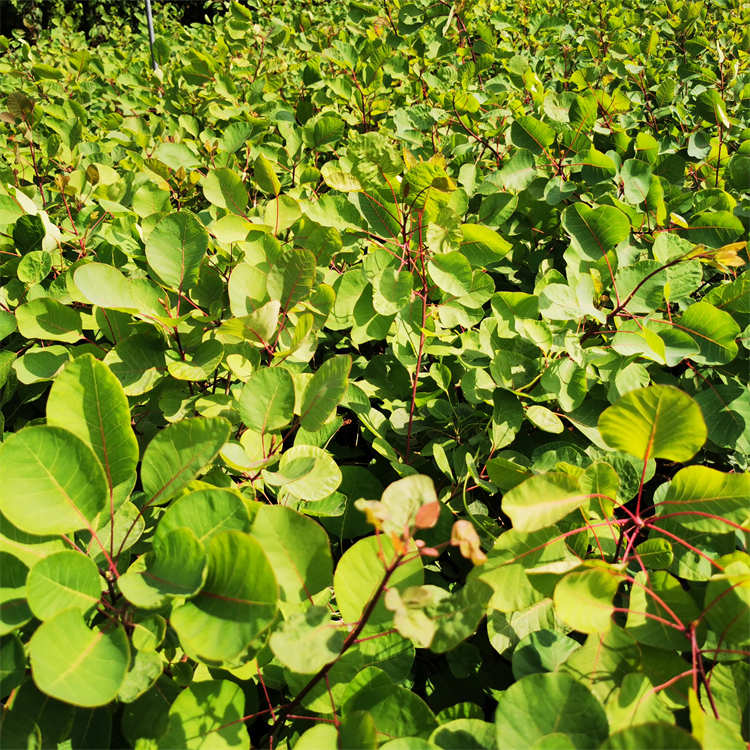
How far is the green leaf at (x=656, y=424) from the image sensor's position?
701mm

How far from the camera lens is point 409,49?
237cm

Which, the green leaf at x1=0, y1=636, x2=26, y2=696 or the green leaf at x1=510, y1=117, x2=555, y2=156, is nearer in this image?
the green leaf at x1=0, y1=636, x2=26, y2=696

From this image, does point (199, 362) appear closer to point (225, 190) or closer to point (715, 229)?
point (225, 190)

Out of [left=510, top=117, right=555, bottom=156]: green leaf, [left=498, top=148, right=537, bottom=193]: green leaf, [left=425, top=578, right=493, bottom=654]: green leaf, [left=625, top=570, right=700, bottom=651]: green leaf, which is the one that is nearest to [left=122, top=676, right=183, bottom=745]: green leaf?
[left=425, top=578, right=493, bottom=654]: green leaf

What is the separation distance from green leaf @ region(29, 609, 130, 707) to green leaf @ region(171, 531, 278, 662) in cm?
7

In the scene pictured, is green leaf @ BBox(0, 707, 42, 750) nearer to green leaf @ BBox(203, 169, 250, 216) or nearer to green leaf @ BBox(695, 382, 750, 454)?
green leaf @ BBox(203, 169, 250, 216)

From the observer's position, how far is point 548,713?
2.07 feet

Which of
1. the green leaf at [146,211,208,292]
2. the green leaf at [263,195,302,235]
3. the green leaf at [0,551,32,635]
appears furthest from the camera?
the green leaf at [263,195,302,235]

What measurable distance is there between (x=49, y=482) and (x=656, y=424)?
0.74m

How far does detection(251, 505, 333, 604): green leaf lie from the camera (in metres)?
0.67

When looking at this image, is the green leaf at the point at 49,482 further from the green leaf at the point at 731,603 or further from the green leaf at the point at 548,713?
the green leaf at the point at 731,603

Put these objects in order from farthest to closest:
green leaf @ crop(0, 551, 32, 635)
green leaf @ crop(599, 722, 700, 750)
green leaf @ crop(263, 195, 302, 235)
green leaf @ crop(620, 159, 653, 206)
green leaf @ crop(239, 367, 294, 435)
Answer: green leaf @ crop(620, 159, 653, 206) → green leaf @ crop(263, 195, 302, 235) → green leaf @ crop(239, 367, 294, 435) → green leaf @ crop(0, 551, 32, 635) → green leaf @ crop(599, 722, 700, 750)

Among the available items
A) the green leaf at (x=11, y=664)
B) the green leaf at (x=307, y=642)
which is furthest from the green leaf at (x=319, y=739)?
the green leaf at (x=11, y=664)

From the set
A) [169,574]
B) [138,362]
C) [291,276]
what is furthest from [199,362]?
[169,574]
